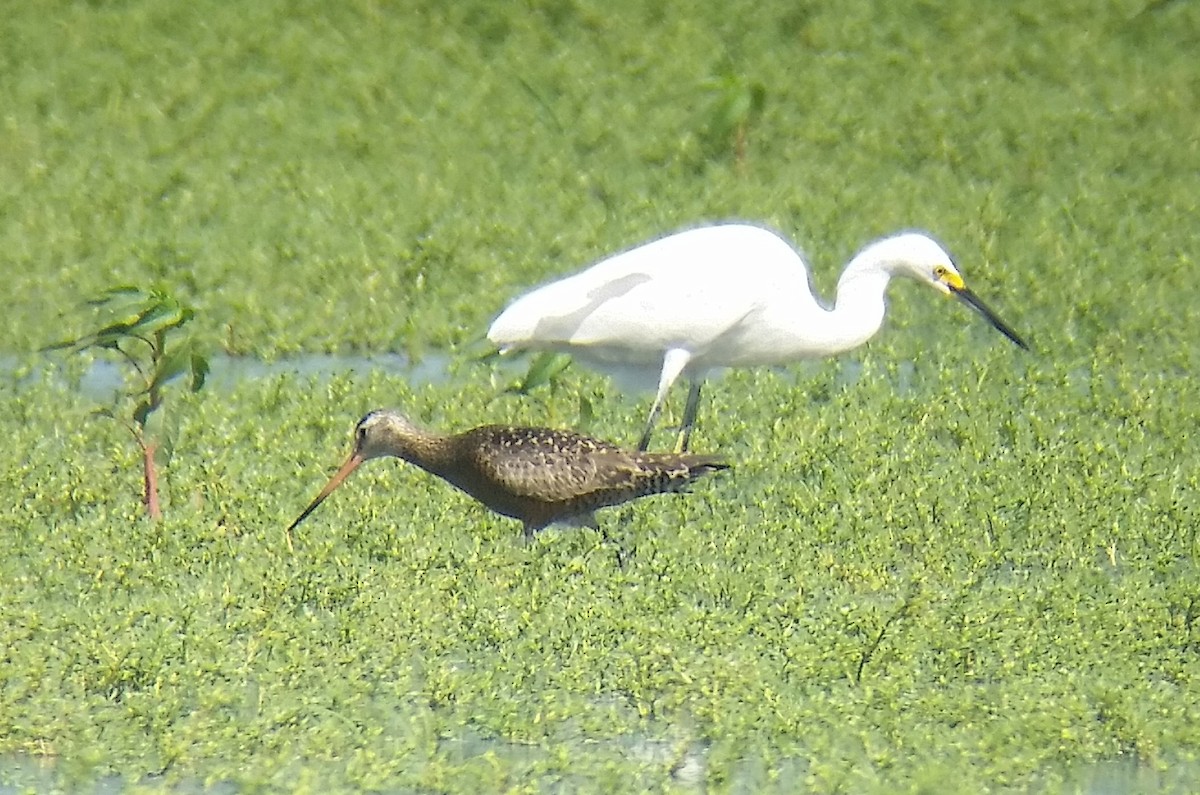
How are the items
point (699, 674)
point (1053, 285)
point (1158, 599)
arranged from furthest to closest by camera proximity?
point (1053, 285) < point (1158, 599) < point (699, 674)

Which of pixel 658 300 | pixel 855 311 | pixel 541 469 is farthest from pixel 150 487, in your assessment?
pixel 855 311

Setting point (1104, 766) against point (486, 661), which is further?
point (486, 661)

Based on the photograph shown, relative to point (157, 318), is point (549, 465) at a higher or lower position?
lower

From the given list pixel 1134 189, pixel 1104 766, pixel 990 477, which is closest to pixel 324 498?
pixel 990 477

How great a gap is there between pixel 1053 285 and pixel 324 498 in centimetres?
351

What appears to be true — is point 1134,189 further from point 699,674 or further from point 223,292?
point 699,674

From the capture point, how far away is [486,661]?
18.8ft

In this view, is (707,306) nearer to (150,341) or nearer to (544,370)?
(544,370)

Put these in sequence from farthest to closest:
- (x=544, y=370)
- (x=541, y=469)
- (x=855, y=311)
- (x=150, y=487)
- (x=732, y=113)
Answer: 1. (x=732, y=113)
2. (x=544, y=370)
3. (x=855, y=311)
4. (x=150, y=487)
5. (x=541, y=469)

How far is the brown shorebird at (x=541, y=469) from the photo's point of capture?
643cm

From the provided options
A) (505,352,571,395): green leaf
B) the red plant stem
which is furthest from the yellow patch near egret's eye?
the red plant stem

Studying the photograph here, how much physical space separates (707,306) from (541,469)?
2.61ft

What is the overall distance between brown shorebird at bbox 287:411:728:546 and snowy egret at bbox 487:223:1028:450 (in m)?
0.37

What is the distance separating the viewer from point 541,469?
643 cm
